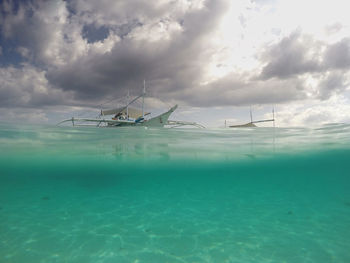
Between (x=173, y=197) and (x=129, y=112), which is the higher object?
(x=129, y=112)

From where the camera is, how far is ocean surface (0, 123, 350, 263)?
6.81 m

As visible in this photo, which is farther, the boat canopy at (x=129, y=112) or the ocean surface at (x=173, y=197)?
the boat canopy at (x=129, y=112)

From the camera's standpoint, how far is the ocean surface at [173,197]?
22.3 feet

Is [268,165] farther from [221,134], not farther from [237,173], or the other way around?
[221,134]

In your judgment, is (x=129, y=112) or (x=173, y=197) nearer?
(x=173, y=197)

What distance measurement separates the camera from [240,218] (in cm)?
1045

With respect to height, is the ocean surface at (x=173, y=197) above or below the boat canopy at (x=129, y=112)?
below

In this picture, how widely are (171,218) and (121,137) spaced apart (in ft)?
39.3

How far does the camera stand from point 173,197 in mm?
20047

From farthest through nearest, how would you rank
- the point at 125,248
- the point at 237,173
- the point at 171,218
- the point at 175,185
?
the point at 175,185 < the point at 237,173 < the point at 171,218 < the point at 125,248

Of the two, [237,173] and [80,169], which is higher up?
[80,169]

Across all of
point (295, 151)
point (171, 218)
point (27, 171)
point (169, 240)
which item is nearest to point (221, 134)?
point (295, 151)

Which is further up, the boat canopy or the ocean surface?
the boat canopy

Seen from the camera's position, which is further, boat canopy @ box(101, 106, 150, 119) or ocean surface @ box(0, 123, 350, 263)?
boat canopy @ box(101, 106, 150, 119)
